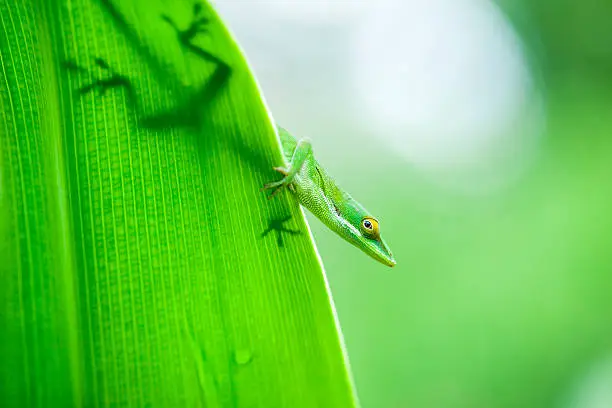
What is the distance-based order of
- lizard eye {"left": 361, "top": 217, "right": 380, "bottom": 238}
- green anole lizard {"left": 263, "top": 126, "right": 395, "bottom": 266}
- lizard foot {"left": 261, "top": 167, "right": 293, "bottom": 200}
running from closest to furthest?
lizard foot {"left": 261, "top": 167, "right": 293, "bottom": 200}
green anole lizard {"left": 263, "top": 126, "right": 395, "bottom": 266}
lizard eye {"left": 361, "top": 217, "right": 380, "bottom": 238}

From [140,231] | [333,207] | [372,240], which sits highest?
[333,207]

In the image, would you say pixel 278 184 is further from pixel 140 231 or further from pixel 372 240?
pixel 372 240

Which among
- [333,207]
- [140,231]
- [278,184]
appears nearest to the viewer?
[140,231]

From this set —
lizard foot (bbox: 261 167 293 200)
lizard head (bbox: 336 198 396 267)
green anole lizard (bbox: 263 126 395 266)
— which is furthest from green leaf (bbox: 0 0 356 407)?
lizard head (bbox: 336 198 396 267)

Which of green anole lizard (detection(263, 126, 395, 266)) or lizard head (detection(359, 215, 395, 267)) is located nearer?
green anole lizard (detection(263, 126, 395, 266))

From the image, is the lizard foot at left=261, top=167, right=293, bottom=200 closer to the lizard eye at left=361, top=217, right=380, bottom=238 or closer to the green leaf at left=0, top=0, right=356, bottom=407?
the green leaf at left=0, top=0, right=356, bottom=407

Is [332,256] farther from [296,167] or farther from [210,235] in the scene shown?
[210,235]

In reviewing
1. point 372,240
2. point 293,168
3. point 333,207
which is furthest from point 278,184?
point 372,240

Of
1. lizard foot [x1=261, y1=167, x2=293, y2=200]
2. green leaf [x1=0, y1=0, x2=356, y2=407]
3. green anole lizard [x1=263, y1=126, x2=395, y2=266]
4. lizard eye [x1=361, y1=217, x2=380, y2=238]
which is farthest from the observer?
lizard eye [x1=361, y1=217, x2=380, y2=238]

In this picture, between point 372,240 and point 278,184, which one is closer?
point 278,184
